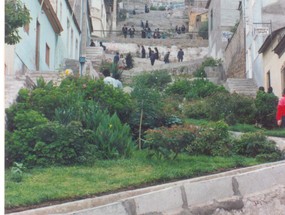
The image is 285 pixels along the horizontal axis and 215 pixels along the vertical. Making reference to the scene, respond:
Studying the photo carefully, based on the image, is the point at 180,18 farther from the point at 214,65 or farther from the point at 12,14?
the point at 12,14

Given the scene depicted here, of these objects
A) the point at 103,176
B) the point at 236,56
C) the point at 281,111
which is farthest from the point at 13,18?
the point at 236,56

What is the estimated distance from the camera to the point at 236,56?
33.4 meters

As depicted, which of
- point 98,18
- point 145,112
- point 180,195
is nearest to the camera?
point 180,195

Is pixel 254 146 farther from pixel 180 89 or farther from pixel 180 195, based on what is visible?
pixel 180 89

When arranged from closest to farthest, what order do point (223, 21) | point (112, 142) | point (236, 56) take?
1. point (112, 142)
2. point (236, 56)
3. point (223, 21)

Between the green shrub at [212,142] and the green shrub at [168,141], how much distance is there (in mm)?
455

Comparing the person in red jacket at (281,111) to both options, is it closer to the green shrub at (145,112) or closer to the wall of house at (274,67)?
the green shrub at (145,112)

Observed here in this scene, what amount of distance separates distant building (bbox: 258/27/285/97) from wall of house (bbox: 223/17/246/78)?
216 inches

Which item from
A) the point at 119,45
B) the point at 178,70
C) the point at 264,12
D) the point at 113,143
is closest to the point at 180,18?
the point at 119,45

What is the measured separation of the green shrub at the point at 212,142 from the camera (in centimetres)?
1207

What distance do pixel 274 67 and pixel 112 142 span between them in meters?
13.7

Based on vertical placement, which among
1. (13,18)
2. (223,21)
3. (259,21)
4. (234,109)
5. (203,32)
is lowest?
(234,109)

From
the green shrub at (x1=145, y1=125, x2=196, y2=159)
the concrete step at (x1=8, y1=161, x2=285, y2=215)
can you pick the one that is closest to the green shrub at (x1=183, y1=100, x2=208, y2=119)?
the green shrub at (x1=145, y1=125, x2=196, y2=159)

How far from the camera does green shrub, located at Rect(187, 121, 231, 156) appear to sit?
12070mm
